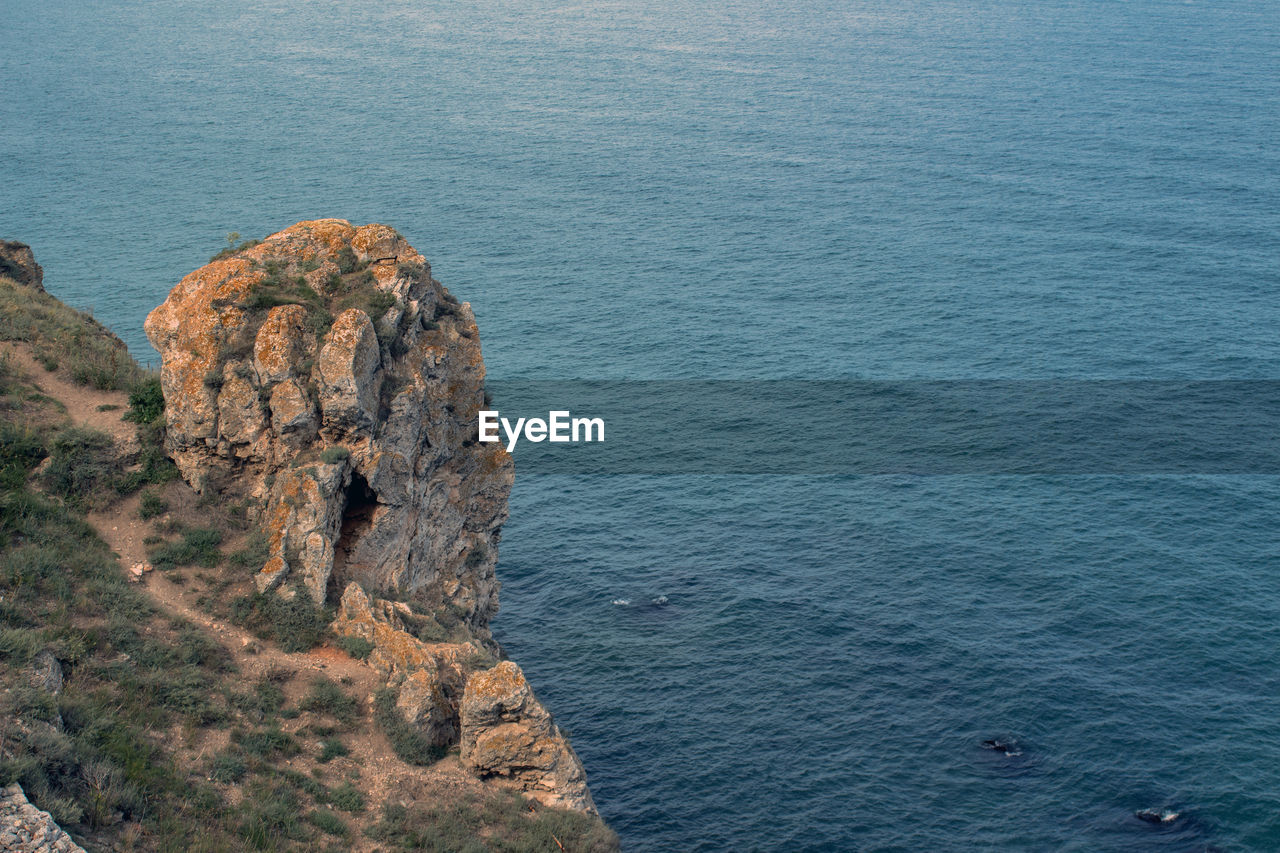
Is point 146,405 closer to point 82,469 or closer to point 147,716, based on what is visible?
point 82,469

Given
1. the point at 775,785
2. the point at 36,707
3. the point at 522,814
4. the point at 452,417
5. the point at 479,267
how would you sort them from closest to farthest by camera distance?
1. the point at 36,707
2. the point at 522,814
3. the point at 452,417
4. the point at 775,785
5. the point at 479,267

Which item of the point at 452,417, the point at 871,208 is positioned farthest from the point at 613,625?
the point at 871,208

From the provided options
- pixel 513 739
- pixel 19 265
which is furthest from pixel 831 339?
pixel 513 739

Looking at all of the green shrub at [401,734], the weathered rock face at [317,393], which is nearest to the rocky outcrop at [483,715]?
the green shrub at [401,734]

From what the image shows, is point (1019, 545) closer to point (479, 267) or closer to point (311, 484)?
point (311, 484)

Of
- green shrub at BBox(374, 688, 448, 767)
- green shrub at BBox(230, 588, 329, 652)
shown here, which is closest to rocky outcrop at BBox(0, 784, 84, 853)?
green shrub at BBox(374, 688, 448, 767)

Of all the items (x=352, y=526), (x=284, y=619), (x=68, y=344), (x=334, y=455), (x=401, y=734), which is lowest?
(x=401, y=734)

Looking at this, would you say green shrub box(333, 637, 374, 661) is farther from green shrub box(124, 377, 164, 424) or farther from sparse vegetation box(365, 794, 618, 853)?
green shrub box(124, 377, 164, 424)
